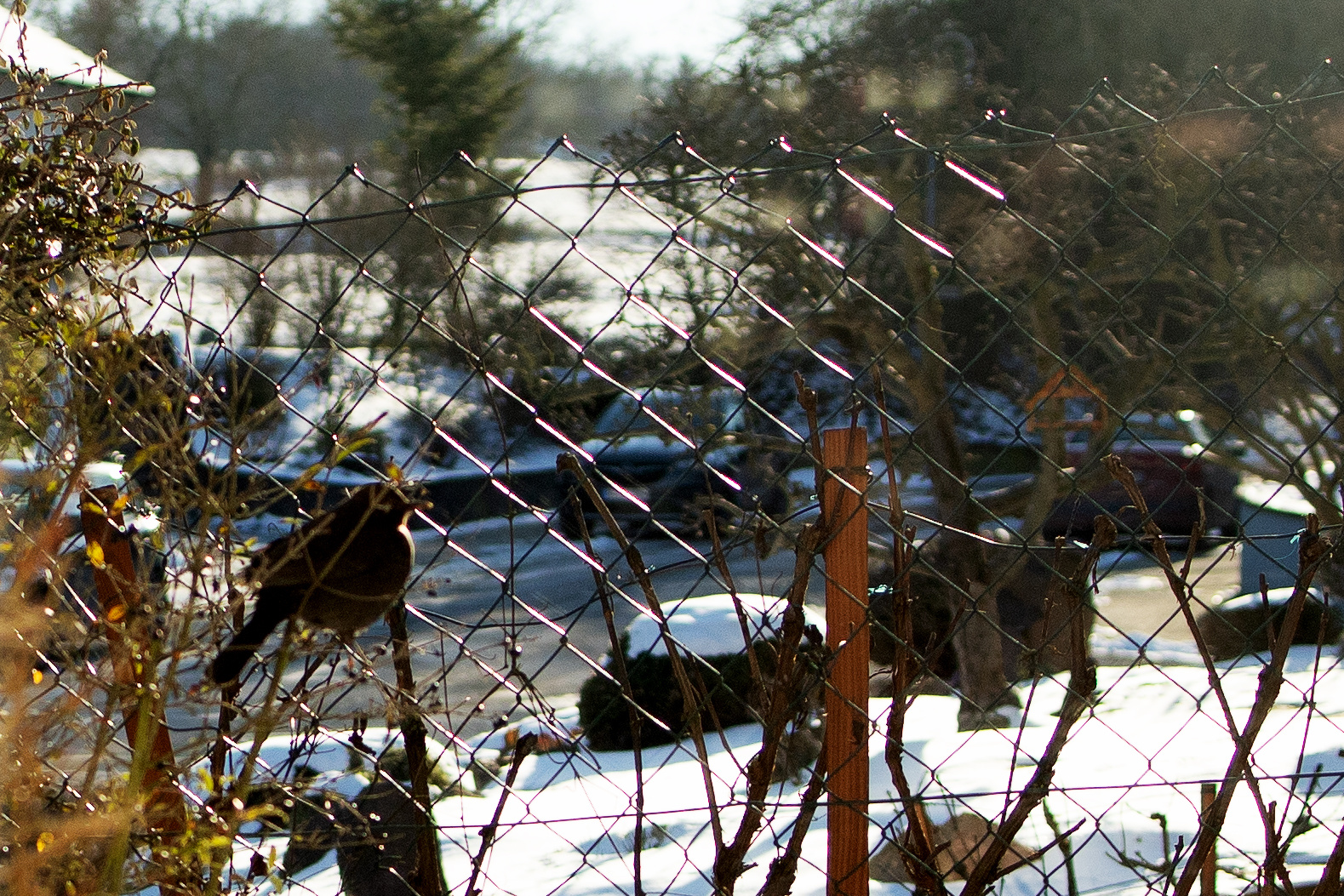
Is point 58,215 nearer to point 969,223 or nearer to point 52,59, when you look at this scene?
point 52,59

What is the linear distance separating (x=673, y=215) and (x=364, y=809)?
5.04 metres

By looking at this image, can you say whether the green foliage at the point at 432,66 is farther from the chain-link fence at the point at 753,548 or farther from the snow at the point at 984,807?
the snow at the point at 984,807

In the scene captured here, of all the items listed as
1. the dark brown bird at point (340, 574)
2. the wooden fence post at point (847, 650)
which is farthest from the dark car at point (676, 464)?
the dark brown bird at point (340, 574)

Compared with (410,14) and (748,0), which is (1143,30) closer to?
(748,0)

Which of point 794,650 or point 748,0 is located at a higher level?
point 748,0

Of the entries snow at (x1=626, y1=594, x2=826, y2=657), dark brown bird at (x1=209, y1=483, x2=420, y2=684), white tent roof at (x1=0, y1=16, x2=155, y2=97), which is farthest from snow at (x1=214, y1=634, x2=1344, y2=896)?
snow at (x1=626, y1=594, x2=826, y2=657)

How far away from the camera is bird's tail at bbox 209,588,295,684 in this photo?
102cm

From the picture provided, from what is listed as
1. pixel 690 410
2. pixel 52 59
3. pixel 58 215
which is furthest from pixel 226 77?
pixel 58 215

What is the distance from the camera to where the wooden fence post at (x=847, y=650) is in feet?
Answer: 4.56

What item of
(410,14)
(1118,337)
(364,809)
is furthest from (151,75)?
(364,809)

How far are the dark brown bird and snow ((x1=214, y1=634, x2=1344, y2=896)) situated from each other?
0.33 metres

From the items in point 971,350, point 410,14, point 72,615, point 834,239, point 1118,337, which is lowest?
point 72,615

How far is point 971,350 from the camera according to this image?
10.8 meters

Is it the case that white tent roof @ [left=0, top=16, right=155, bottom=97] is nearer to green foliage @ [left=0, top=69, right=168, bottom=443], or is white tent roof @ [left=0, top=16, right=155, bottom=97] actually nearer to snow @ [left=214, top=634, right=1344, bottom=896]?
green foliage @ [left=0, top=69, right=168, bottom=443]
